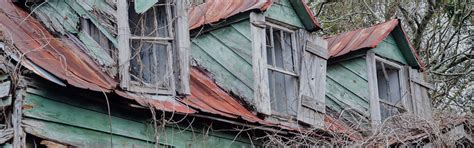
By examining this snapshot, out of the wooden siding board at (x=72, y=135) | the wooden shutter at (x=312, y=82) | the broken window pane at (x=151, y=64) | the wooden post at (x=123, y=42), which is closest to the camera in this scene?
the wooden siding board at (x=72, y=135)

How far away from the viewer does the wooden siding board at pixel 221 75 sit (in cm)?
999

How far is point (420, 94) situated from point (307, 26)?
2.56 m

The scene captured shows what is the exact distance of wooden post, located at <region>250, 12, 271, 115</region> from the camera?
9664 millimetres

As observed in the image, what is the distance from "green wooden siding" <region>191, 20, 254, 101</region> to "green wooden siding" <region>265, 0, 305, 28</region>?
17.1 inches

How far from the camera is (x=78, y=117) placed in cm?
740

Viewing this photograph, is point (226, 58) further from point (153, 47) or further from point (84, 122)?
point (84, 122)

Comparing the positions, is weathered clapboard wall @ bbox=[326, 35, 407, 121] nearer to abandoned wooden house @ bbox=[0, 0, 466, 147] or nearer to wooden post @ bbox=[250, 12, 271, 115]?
abandoned wooden house @ bbox=[0, 0, 466, 147]

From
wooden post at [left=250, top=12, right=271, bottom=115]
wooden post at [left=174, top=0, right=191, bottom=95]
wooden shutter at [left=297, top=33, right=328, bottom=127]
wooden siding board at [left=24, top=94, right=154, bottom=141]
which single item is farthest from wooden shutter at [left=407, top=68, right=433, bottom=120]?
wooden siding board at [left=24, top=94, right=154, bottom=141]

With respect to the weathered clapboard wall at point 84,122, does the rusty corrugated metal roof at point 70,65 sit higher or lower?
higher

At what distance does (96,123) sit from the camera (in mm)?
7570

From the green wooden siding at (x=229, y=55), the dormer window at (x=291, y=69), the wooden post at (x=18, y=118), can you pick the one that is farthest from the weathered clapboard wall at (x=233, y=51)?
the wooden post at (x=18, y=118)

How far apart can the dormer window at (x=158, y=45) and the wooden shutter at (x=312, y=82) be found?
6.82ft

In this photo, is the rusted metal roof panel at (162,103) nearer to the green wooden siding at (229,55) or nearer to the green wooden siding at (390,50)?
the green wooden siding at (229,55)

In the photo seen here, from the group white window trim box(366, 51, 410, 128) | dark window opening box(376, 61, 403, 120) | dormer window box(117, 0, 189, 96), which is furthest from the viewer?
dark window opening box(376, 61, 403, 120)
